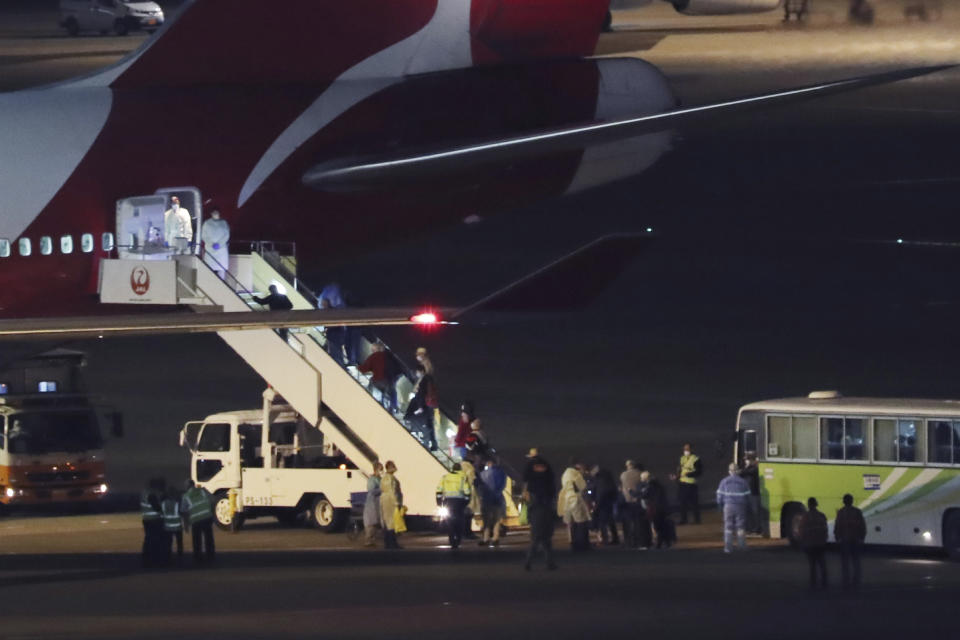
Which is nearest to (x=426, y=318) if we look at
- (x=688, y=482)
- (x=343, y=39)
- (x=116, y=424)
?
(x=688, y=482)

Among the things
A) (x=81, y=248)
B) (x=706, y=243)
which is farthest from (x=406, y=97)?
(x=706, y=243)

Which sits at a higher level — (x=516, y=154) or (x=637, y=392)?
(x=516, y=154)

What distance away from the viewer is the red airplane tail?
30.8 metres

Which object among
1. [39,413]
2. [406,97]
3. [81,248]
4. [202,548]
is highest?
[406,97]

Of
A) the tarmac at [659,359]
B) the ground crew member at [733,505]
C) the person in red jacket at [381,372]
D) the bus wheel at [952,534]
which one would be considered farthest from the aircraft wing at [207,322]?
the bus wheel at [952,534]

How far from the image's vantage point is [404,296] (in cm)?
5144

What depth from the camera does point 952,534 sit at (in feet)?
83.3

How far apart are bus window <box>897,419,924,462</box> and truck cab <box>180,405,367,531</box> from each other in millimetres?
7530

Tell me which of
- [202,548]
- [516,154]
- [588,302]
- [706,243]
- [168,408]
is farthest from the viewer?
[706,243]

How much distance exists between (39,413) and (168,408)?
8643 mm

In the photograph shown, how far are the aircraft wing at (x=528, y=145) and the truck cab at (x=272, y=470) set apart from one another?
12.1ft

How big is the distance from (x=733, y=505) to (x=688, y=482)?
3.38 meters

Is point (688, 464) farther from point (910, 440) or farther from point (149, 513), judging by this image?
point (149, 513)

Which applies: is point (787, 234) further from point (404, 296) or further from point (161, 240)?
point (161, 240)
